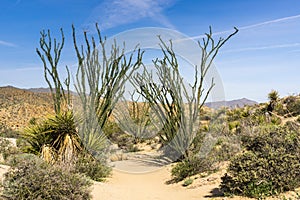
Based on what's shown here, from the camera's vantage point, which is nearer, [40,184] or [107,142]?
[40,184]

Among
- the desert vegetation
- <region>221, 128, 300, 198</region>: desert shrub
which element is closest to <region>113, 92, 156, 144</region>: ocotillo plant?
the desert vegetation

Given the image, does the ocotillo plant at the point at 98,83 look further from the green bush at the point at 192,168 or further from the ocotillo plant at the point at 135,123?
the ocotillo plant at the point at 135,123

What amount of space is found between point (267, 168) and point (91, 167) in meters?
5.18

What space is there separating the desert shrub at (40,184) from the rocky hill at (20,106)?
1131 inches

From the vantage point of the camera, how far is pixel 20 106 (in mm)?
43188

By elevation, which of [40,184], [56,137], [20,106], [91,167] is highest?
[20,106]

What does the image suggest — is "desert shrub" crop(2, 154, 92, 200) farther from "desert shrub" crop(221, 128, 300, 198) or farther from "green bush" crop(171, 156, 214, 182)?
"green bush" crop(171, 156, 214, 182)

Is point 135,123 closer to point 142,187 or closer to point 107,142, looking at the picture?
point 107,142

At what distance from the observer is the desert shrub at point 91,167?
9836mm

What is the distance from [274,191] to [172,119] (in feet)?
23.2

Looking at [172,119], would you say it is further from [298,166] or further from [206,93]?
[298,166]

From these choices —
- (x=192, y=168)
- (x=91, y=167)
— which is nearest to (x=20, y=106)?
(x=91, y=167)

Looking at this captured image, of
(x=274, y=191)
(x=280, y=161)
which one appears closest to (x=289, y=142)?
(x=280, y=161)

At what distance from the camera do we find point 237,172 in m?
7.45
